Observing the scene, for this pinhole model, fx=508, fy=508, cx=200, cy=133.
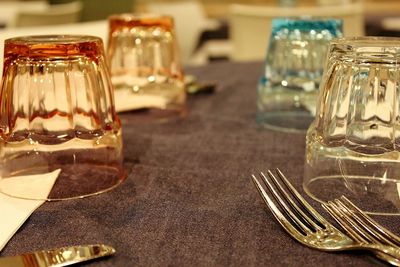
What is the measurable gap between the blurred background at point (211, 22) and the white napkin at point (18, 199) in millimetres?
270

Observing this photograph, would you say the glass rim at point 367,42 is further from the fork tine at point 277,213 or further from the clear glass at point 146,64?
the clear glass at point 146,64

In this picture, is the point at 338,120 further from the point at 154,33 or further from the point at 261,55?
the point at 261,55

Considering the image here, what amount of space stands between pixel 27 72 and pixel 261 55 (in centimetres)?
121

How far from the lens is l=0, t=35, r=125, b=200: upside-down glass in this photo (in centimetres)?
56

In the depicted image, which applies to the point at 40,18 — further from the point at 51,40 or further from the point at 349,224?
the point at 349,224

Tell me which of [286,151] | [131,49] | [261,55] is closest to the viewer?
[286,151]

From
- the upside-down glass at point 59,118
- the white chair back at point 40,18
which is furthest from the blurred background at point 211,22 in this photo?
the upside-down glass at point 59,118

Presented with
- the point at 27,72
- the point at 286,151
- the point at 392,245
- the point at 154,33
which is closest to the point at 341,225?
the point at 392,245

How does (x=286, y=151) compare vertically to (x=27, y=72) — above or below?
below

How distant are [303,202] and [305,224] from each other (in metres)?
0.04

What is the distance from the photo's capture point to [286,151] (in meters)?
0.68

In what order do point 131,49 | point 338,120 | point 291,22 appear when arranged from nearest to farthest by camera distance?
point 338,120, point 291,22, point 131,49

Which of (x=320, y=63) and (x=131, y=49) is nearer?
(x=320, y=63)

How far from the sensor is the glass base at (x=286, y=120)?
31.0 inches
